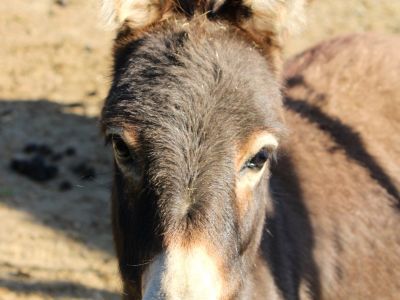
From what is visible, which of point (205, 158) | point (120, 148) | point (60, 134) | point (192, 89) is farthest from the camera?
point (60, 134)

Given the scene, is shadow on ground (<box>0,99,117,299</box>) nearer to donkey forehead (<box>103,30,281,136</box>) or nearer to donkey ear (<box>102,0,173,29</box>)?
donkey ear (<box>102,0,173,29</box>)

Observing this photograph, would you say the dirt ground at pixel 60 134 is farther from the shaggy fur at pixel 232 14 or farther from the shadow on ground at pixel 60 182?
the shaggy fur at pixel 232 14

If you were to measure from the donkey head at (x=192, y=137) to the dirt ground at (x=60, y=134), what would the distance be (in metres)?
0.92

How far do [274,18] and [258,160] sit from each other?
0.83 metres

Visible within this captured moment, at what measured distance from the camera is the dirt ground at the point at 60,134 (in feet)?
22.5

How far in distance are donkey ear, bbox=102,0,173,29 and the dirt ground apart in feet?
1.57

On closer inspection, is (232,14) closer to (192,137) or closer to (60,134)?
(192,137)

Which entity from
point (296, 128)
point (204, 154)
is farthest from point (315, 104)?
point (204, 154)

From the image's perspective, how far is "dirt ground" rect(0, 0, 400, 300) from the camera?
22.5ft

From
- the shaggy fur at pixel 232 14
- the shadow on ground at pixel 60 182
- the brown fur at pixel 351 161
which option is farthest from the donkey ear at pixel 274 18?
the shadow on ground at pixel 60 182

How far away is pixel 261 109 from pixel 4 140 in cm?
570

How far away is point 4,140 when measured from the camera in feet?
28.7

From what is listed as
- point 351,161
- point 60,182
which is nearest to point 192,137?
point 351,161

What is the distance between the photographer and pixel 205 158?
3.49 meters
